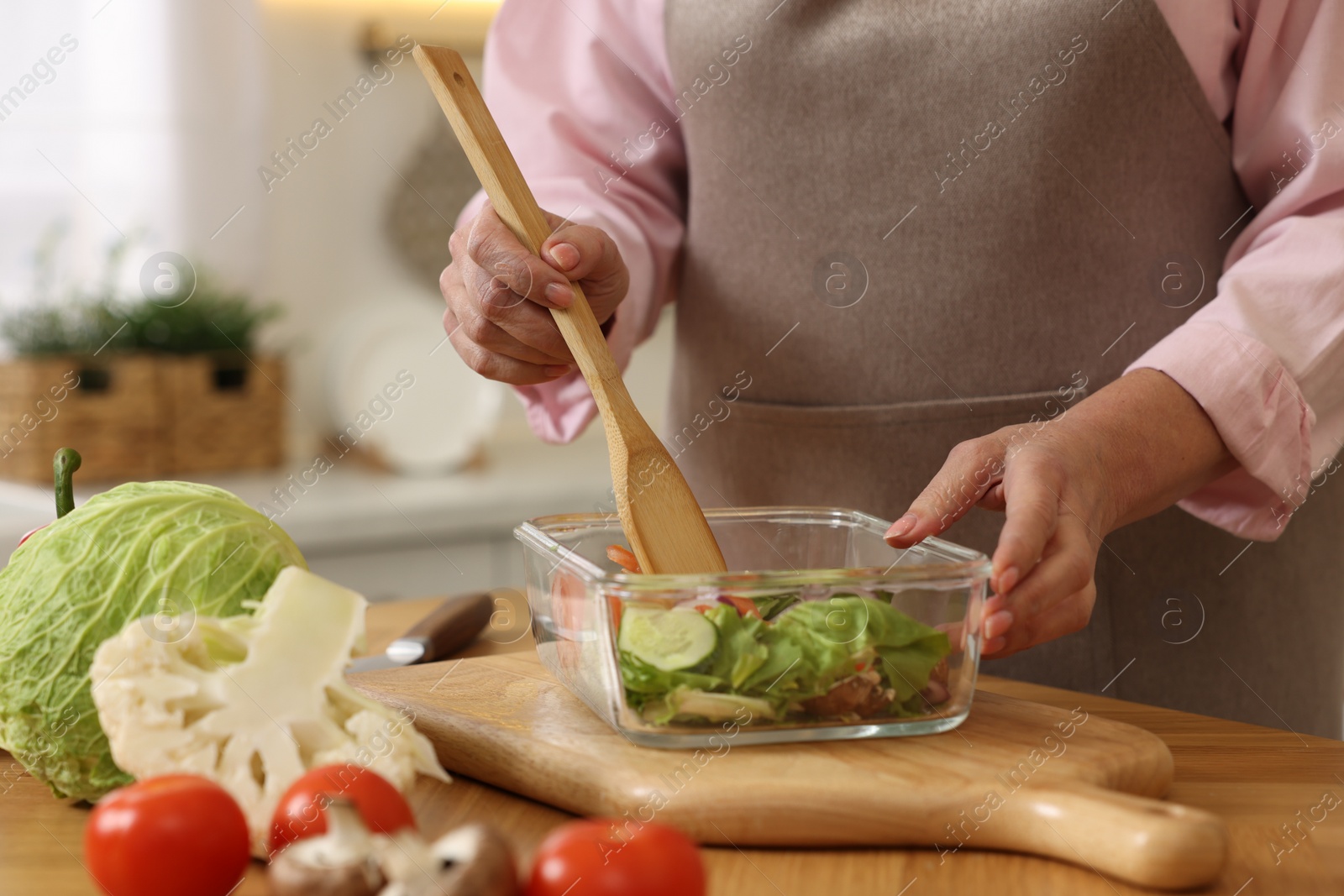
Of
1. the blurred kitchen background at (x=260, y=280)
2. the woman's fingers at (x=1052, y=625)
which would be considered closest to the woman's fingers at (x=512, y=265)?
the woman's fingers at (x=1052, y=625)

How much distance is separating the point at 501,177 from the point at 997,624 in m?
0.51

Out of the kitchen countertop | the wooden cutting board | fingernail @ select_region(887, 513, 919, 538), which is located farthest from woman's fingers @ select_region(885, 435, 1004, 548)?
the kitchen countertop

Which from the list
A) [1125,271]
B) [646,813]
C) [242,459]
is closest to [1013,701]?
[646,813]

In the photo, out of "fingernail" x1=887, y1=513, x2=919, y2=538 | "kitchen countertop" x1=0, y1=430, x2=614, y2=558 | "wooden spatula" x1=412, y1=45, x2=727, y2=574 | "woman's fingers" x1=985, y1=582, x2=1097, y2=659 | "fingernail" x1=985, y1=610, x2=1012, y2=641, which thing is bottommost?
"kitchen countertop" x1=0, y1=430, x2=614, y2=558

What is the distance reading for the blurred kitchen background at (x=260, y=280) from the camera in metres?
2.29

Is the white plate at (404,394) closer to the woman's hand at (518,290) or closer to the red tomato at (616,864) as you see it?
the woman's hand at (518,290)

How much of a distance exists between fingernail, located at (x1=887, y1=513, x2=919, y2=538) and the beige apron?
337mm

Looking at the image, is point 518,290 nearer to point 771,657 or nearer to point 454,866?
point 771,657

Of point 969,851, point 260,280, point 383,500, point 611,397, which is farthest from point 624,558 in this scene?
point 260,280

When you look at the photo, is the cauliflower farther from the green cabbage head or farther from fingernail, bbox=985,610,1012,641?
fingernail, bbox=985,610,1012,641

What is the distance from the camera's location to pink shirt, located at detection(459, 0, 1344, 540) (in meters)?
0.93

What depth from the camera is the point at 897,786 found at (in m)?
0.69

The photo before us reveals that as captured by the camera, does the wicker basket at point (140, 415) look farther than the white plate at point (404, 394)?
No

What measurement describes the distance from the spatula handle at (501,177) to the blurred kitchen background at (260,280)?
3.92ft
